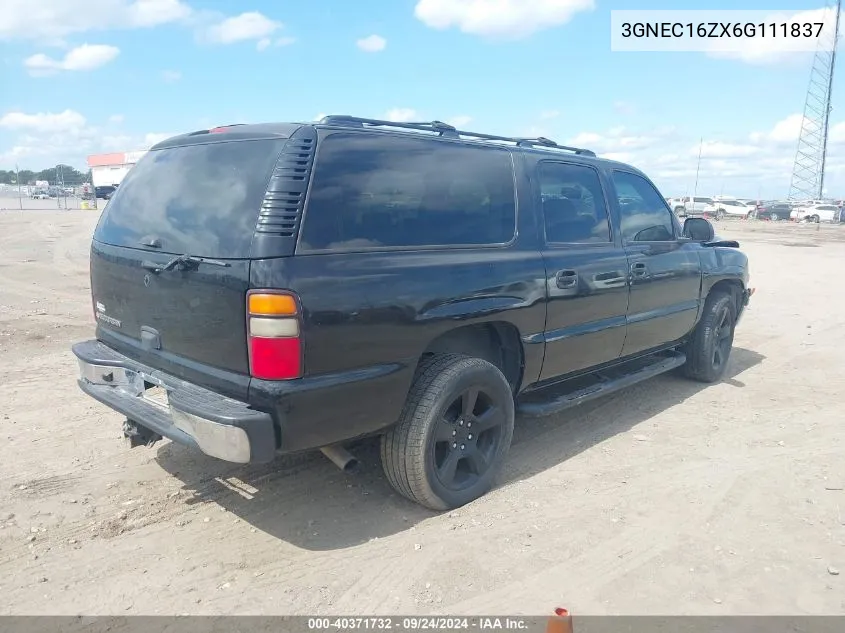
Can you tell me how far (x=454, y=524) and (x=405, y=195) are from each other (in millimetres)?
1739

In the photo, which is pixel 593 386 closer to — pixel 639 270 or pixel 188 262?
pixel 639 270

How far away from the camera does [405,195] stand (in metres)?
3.32

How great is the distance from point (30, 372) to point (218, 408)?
12.7 ft

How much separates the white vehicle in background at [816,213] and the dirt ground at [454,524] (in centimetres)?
4758

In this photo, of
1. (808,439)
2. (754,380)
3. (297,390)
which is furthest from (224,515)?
(754,380)

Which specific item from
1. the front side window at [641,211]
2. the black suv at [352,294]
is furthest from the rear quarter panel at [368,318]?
the front side window at [641,211]

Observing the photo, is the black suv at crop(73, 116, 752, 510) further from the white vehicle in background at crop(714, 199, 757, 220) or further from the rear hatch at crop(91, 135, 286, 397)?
the white vehicle in background at crop(714, 199, 757, 220)

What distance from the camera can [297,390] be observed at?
2799 mm

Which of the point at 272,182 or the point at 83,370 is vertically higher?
the point at 272,182

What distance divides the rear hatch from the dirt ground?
0.86 metres

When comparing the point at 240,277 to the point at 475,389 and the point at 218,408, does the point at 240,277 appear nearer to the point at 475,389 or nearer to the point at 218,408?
the point at 218,408

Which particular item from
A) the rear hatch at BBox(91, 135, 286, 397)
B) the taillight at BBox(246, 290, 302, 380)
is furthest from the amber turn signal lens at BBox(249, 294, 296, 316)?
the rear hatch at BBox(91, 135, 286, 397)

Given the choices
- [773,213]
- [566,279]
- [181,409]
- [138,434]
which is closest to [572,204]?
[566,279]
